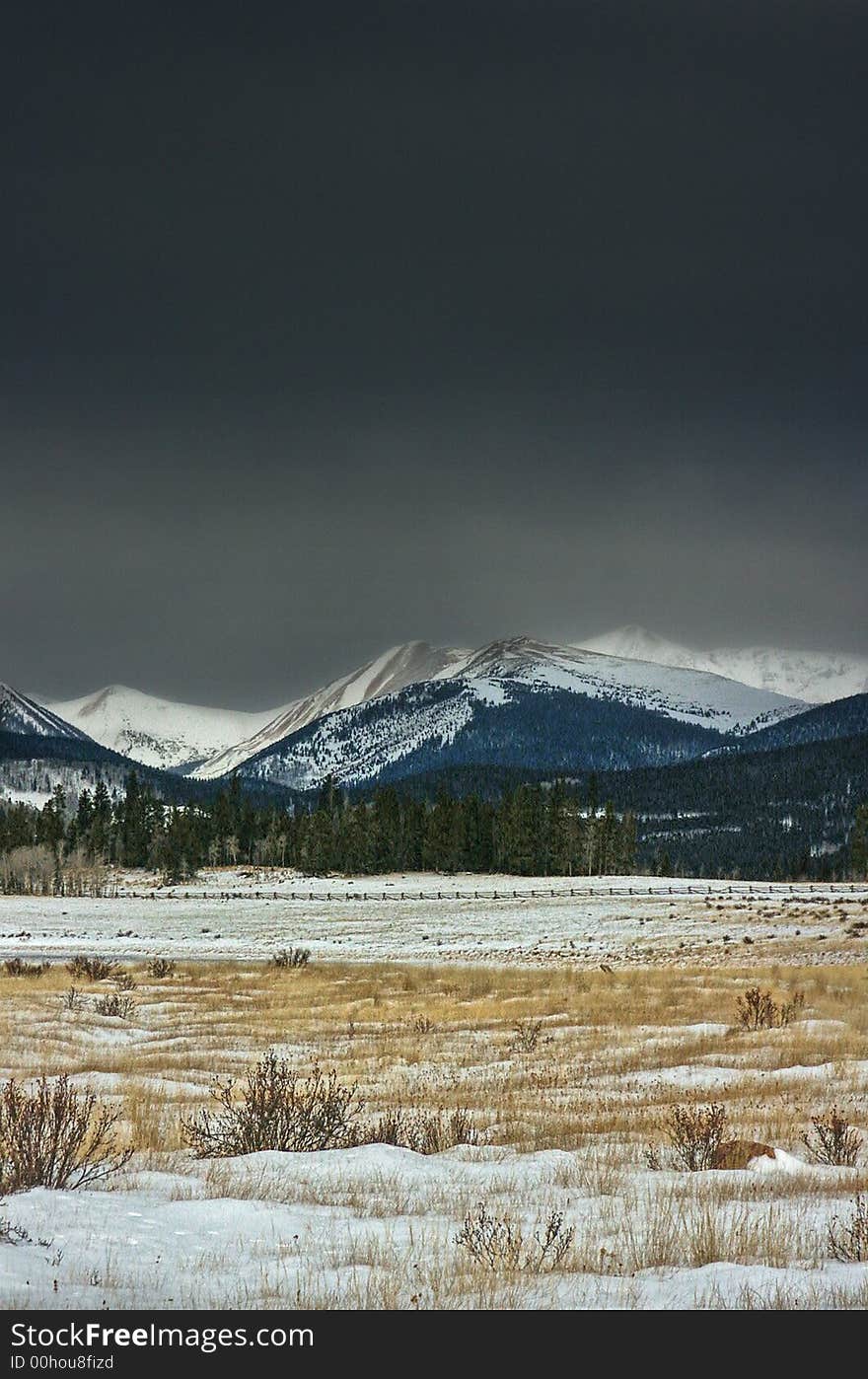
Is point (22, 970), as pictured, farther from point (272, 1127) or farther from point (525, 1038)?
point (272, 1127)

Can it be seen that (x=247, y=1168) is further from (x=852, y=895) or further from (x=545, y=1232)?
(x=852, y=895)

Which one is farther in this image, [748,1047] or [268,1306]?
[748,1047]

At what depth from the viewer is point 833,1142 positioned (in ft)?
39.4

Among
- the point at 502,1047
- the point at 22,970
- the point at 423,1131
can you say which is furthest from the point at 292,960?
the point at 423,1131

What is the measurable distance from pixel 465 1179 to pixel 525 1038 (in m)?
12.1

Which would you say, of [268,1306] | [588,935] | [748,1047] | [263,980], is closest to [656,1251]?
[268,1306]

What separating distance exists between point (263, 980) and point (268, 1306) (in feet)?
117

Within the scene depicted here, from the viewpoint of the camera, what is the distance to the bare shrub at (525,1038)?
21859 millimetres

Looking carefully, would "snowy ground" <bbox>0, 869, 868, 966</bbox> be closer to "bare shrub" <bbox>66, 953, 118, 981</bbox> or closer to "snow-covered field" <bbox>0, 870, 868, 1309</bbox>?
"snow-covered field" <bbox>0, 870, 868, 1309</bbox>

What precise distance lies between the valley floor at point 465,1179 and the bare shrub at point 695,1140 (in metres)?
0.24

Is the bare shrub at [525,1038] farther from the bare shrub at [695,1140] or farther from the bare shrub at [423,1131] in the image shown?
the bare shrub at [695,1140]

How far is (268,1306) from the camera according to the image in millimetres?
6723

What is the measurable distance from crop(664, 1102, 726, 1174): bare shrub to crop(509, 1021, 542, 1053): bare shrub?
929cm

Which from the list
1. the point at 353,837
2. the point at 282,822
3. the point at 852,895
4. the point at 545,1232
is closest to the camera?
the point at 545,1232
